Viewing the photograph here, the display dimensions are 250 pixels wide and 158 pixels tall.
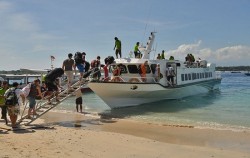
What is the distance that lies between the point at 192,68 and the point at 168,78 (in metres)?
6.14

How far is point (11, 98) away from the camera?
40.3 feet

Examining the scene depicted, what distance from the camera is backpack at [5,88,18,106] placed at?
12266 millimetres

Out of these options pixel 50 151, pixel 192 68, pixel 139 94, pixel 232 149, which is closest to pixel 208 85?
pixel 192 68

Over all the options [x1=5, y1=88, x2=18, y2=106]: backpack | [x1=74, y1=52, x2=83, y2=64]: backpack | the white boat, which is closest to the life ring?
the white boat

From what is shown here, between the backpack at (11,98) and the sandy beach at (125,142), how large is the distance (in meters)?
0.92

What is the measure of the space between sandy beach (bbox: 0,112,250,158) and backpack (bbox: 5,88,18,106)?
92cm

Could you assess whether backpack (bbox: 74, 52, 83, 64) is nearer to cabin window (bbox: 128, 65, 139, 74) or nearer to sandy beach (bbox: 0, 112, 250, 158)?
sandy beach (bbox: 0, 112, 250, 158)

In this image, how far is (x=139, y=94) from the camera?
20.8 m

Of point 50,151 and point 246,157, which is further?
point 246,157

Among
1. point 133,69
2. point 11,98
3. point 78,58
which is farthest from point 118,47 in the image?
point 11,98

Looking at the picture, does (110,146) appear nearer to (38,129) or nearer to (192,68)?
(38,129)

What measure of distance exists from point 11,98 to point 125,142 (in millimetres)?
4487

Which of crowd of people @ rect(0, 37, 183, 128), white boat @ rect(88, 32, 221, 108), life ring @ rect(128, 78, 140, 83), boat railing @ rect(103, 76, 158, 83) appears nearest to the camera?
crowd of people @ rect(0, 37, 183, 128)

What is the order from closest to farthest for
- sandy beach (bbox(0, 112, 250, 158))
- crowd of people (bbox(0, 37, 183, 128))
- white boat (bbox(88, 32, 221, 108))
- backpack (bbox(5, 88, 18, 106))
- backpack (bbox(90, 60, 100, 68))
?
sandy beach (bbox(0, 112, 250, 158)) < backpack (bbox(5, 88, 18, 106)) < crowd of people (bbox(0, 37, 183, 128)) < white boat (bbox(88, 32, 221, 108)) < backpack (bbox(90, 60, 100, 68))
